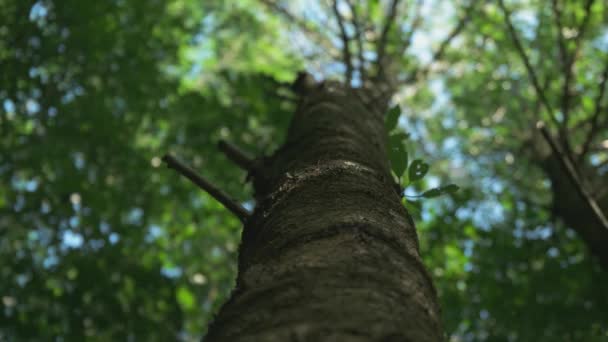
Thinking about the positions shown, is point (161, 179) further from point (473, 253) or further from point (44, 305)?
point (473, 253)

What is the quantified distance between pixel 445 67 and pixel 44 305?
7.76m

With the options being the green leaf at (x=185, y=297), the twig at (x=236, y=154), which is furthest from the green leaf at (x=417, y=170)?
the green leaf at (x=185, y=297)

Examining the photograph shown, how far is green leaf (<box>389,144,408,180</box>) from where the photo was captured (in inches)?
66.9

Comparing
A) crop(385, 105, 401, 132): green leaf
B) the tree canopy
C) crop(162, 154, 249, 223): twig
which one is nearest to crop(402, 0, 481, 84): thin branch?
the tree canopy

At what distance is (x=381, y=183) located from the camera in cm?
154

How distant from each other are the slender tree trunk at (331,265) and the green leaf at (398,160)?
87 millimetres

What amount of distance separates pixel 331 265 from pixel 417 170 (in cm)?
85

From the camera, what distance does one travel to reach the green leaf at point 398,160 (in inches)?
66.9

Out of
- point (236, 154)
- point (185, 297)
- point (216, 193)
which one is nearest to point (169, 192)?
point (185, 297)

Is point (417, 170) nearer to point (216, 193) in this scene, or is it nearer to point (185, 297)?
point (216, 193)

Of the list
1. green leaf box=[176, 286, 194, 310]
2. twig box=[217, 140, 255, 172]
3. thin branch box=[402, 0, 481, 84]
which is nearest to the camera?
twig box=[217, 140, 255, 172]

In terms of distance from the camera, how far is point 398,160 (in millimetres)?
1709

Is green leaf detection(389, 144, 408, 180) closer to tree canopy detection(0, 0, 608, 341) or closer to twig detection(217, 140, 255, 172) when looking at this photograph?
twig detection(217, 140, 255, 172)

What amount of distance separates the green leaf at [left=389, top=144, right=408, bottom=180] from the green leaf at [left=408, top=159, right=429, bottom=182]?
0.16ft
